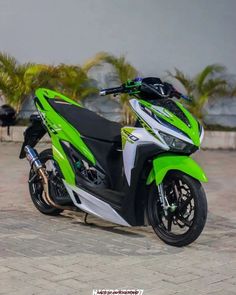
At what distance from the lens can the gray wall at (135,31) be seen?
1145 cm

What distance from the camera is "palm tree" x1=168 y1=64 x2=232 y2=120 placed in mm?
11219

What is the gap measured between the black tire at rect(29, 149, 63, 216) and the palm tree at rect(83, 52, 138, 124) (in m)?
4.72

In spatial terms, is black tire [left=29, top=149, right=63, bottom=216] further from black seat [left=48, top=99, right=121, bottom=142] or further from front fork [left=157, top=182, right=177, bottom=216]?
front fork [left=157, top=182, right=177, bottom=216]

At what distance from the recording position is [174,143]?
17.8ft

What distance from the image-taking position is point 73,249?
546cm

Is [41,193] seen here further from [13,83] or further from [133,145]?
[13,83]

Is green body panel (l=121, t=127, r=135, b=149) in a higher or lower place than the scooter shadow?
higher

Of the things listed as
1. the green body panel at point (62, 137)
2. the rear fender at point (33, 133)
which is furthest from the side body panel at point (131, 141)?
the rear fender at point (33, 133)

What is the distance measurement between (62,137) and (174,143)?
116 cm

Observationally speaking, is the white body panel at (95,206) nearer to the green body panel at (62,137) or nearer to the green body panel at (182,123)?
the green body panel at (62,137)

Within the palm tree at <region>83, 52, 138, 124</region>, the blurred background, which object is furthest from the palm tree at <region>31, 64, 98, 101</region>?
the palm tree at <region>83, 52, 138, 124</region>

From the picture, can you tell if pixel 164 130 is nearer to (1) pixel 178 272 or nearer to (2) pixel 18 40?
(1) pixel 178 272

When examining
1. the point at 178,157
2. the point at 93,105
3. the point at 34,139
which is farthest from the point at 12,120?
the point at 178,157

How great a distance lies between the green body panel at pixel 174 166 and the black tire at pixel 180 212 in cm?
6
